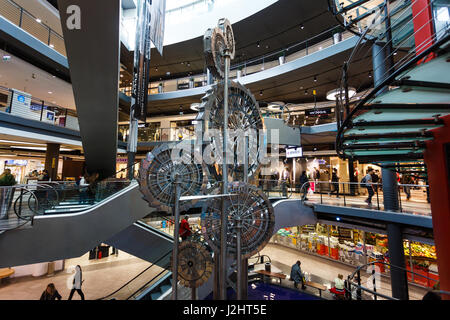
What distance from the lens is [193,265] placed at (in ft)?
8.09

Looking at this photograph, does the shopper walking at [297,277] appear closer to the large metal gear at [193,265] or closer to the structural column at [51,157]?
the large metal gear at [193,265]

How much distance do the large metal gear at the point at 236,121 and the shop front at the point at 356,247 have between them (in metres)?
8.37

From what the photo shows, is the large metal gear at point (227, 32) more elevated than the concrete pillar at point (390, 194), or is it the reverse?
the large metal gear at point (227, 32)

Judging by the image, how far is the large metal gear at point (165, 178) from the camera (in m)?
3.01

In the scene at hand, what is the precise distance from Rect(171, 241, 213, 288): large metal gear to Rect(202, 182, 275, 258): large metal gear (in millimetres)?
368

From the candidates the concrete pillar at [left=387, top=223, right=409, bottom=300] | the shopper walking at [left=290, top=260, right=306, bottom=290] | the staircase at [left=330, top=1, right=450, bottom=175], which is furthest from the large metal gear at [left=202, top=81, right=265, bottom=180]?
the shopper walking at [left=290, top=260, right=306, bottom=290]

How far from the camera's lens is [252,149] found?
145 inches

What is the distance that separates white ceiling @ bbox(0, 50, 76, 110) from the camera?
11.1 meters

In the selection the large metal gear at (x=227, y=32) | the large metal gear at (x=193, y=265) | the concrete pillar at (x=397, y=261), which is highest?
the large metal gear at (x=227, y=32)

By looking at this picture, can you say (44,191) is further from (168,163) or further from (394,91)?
(394,91)

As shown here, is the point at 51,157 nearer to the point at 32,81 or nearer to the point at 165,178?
the point at 32,81

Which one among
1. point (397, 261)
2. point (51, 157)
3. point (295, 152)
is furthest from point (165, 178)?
point (51, 157)

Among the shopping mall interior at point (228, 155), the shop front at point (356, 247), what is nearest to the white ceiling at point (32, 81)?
the shopping mall interior at point (228, 155)
